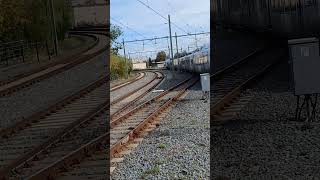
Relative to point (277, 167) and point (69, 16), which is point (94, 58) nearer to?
point (69, 16)

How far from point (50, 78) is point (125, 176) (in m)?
14.8

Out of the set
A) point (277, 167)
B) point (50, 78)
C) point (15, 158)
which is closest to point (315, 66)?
point (277, 167)

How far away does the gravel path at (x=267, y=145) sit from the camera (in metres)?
5.93

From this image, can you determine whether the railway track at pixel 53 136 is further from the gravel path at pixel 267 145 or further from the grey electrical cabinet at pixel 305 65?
the grey electrical cabinet at pixel 305 65

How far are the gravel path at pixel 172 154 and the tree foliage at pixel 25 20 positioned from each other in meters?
19.3

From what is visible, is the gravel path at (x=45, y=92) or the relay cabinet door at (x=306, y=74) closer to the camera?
the relay cabinet door at (x=306, y=74)

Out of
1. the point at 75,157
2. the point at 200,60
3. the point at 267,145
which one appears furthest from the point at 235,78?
the point at 75,157

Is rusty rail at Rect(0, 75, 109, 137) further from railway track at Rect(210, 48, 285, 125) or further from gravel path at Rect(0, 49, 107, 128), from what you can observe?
railway track at Rect(210, 48, 285, 125)

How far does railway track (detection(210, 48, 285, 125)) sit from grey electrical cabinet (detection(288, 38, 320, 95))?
150cm

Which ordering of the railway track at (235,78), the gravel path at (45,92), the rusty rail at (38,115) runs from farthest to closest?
the gravel path at (45,92) < the rusty rail at (38,115) < the railway track at (235,78)

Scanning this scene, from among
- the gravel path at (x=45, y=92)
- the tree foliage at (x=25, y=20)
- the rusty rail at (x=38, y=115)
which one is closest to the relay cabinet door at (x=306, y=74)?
the rusty rail at (x=38, y=115)

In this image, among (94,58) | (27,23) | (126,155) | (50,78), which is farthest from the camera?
(27,23)

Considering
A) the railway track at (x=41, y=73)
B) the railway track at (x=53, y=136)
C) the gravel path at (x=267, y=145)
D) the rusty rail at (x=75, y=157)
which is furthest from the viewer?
the railway track at (x=41, y=73)

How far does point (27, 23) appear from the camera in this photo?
29594mm
